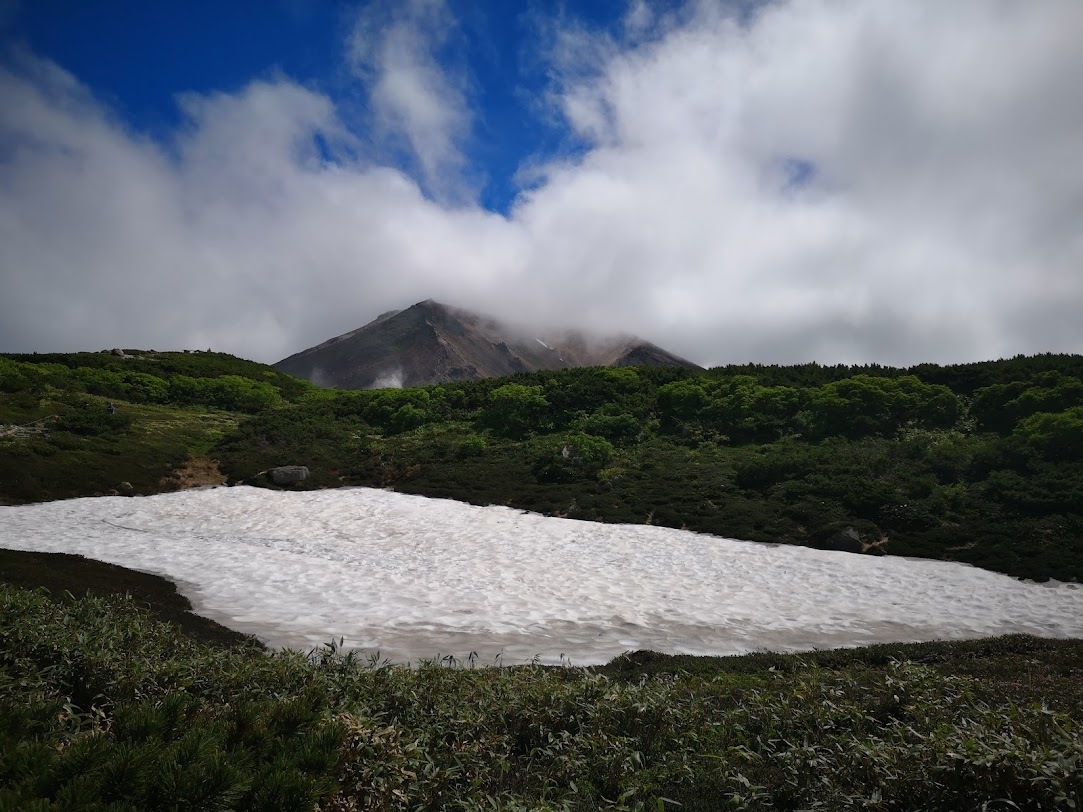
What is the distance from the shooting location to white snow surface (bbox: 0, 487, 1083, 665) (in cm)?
1110

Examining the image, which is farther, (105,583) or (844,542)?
(844,542)

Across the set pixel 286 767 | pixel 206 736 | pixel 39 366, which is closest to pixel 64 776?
pixel 206 736

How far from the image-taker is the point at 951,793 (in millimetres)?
3531

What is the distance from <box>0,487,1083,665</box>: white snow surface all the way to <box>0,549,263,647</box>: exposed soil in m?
0.53

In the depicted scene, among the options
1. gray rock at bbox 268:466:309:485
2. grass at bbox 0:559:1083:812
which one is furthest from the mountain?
grass at bbox 0:559:1083:812

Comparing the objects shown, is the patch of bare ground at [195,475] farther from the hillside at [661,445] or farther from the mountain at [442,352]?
the mountain at [442,352]

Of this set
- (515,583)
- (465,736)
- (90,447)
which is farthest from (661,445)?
(465,736)

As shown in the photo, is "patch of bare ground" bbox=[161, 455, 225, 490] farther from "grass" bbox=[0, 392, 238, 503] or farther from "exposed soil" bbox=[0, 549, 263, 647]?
"exposed soil" bbox=[0, 549, 263, 647]

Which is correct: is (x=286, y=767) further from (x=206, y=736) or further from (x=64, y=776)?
(x=64, y=776)

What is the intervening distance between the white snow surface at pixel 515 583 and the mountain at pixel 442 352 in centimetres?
8099

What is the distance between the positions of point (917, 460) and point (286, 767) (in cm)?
2812

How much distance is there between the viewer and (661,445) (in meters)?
32.2

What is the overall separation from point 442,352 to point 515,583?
106367 mm

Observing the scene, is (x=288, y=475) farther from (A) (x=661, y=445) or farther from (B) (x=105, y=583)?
(A) (x=661, y=445)
